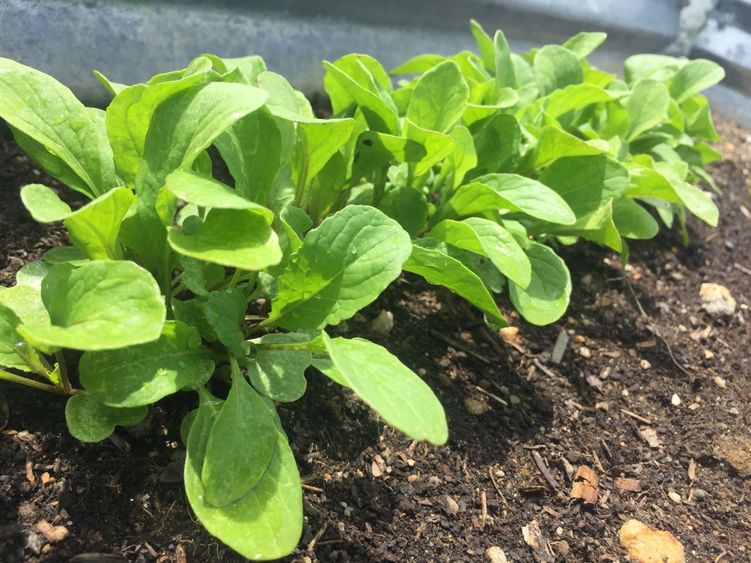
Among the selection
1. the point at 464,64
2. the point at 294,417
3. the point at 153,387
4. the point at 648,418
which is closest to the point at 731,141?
the point at 464,64

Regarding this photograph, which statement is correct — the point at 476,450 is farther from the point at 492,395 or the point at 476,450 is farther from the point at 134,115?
the point at 134,115

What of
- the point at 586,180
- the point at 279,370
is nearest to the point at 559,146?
the point at 586,180

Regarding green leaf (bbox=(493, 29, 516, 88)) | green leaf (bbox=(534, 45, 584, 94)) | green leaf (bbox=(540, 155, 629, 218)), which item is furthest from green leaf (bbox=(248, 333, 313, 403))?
green leaf (bbox=(534, 45, 584, 94))

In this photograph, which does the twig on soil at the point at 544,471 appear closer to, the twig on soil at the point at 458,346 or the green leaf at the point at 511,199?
the twig on soil at the point at 458,346

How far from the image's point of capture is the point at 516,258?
4.14ft

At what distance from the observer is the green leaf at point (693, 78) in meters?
2.11

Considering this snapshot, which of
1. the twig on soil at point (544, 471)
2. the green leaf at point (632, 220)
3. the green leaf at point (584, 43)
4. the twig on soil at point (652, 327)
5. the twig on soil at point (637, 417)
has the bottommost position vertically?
the twig on soil at point (544, 471)

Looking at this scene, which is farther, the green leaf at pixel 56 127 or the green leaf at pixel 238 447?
the green leaf at pixel 56 127

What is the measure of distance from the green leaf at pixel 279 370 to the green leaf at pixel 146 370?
9 cm

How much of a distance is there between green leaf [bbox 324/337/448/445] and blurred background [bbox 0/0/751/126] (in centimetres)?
107

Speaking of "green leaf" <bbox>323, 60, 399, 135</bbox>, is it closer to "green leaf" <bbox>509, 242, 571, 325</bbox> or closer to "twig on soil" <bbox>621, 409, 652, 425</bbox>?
"green leaf" <bbox>509, 242, 571, 325</bbox>

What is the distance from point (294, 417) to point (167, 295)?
1.08 ft

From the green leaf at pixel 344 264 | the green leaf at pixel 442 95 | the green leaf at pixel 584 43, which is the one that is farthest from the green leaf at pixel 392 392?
the green leaf at pixel 584 43

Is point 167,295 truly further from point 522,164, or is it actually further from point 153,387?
point 522,164
